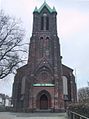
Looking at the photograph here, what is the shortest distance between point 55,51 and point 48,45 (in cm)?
253

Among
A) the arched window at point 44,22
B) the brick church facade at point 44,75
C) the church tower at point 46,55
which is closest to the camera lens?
the brick church facade at point 44,75

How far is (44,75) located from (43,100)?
5.41 meters

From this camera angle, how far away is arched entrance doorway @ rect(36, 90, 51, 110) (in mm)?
38969

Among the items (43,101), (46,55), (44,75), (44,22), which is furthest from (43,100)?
Result: (44,22)

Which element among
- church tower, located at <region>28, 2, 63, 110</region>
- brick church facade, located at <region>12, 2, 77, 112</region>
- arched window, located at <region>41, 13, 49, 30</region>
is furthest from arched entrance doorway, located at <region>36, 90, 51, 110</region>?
arched window, located at <region>41, 13, 49, 30</region>

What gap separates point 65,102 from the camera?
4194cm

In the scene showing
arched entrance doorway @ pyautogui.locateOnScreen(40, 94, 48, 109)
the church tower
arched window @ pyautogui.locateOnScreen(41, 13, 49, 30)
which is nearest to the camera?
the church tower

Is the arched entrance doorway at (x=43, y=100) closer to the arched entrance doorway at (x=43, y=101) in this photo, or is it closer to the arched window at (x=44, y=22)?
the arched entrance doorway at (x=43, y=101)

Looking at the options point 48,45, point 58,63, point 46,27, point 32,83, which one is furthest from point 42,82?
point 46,27

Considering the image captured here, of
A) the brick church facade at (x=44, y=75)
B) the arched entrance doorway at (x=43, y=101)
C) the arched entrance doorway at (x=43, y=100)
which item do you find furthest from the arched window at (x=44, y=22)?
the arched entrance doorway at (x=43, y=101)

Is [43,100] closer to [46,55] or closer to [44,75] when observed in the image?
[44,75]

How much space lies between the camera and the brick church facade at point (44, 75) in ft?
126

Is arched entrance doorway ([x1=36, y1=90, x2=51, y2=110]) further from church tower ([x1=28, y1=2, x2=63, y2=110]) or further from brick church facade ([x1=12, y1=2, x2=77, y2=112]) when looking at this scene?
church tower ([x1=28, y1=2, x2=63, y2=110])

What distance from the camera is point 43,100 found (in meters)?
39.8
